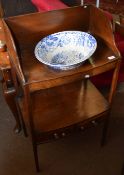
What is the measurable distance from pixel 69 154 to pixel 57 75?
2.07 ft

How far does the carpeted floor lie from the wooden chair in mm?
107

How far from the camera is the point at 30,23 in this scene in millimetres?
1062

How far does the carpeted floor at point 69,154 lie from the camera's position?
1253 millimetres

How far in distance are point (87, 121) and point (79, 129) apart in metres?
0.06

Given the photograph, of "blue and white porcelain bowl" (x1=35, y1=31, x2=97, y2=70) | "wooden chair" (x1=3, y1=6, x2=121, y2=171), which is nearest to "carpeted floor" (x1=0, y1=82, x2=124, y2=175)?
"wooden chair" (x1=3, y1=6, x2=121, y2=171)

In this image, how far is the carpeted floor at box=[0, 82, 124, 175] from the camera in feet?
4.11

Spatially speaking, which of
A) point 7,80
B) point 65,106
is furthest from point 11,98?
point 65,106

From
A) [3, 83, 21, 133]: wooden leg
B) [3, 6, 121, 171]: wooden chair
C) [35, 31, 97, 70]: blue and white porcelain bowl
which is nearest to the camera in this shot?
[3, 6, 121, 171]: wooden chair

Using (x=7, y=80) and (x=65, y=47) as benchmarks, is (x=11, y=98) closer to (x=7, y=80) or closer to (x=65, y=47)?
(x=7, y=80)

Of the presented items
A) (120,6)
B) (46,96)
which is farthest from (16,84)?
(120,6)

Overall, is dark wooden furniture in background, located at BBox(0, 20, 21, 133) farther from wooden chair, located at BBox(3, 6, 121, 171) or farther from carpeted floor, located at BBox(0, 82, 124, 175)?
carpeted floor, located at BBox(0, 82, 124, 175)

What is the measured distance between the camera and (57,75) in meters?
0.88

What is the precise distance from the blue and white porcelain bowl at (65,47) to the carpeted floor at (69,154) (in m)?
0.59

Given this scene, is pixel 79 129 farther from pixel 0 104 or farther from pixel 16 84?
pixel 0 104
